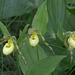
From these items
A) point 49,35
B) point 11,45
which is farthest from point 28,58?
point 49,35

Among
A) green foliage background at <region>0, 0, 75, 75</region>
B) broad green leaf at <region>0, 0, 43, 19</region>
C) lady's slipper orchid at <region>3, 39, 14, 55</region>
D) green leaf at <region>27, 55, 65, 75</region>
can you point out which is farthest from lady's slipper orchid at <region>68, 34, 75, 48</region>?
broad green leaf at <region>0, 0, 43, 19</region>

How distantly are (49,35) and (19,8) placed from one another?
1.81 ft

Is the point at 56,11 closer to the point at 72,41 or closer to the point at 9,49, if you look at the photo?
the point at 72,41

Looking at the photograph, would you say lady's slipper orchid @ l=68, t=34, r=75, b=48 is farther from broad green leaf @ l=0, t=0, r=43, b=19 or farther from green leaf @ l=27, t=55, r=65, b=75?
broad green leaf @ l=0, t=0, r=43, b=19

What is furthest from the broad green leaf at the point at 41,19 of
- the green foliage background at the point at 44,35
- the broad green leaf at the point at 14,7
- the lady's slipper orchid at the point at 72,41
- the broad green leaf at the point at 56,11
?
the broad green leaf at the point at 14,7

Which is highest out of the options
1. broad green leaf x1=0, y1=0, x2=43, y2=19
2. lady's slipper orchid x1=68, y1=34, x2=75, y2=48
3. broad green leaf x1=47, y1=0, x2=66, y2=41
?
broad green leaf x1=0, y1=0, x2=43, y2=19

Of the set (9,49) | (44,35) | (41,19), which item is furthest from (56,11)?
(9,49)

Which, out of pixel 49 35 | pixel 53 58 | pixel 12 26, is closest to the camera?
pixel 53 58

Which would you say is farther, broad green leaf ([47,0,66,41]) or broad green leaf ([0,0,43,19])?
broad green leaf ([0,0,43,19])

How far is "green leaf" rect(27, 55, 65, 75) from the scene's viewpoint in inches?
33.2

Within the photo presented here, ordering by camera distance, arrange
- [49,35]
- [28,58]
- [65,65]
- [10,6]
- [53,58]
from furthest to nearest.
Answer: [10,6], [49,35], [65,65], [28,58], [53,58]

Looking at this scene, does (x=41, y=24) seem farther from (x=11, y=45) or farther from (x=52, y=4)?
(x=52, y=4)

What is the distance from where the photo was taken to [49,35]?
1653 mm

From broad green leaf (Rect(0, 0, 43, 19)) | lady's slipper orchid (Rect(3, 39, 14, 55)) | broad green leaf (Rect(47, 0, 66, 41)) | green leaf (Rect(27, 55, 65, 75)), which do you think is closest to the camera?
green leaf (Rect(27, 55, 65, 75))
